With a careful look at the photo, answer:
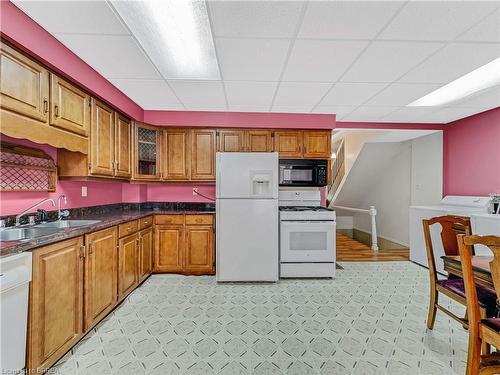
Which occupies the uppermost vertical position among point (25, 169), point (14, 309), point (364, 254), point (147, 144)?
point (147, 144)

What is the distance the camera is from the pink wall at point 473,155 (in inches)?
145

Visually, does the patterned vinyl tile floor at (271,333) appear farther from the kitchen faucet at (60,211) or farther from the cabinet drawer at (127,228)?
the kitchen faucet at (60,211)

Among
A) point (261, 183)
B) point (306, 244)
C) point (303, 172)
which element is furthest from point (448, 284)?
point (303, 172)

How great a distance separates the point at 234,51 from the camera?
2.23 m

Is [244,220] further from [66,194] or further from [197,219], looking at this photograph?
[66,194]

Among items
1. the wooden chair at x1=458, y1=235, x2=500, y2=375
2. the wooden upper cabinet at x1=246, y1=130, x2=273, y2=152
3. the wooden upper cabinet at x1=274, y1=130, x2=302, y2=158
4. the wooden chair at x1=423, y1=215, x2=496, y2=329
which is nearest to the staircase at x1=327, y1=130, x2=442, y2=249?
the wooden upper cabinet at x1=274, y1=130, x2=302, y2=158

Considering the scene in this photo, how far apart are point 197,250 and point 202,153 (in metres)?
1.49

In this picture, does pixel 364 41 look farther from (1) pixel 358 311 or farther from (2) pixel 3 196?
(2) pixel 3 196

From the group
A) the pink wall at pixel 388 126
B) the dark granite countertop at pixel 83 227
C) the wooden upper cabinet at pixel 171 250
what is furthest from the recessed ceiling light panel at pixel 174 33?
the pink wall at pixel 388 126

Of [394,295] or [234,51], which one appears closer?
[234,51]

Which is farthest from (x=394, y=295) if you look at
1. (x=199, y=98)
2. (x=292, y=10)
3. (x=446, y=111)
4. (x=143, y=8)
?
(x=143, y=8)

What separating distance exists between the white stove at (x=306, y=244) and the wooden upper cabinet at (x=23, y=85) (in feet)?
9.51

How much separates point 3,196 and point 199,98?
2.27 meters

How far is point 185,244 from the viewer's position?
3.80 m
